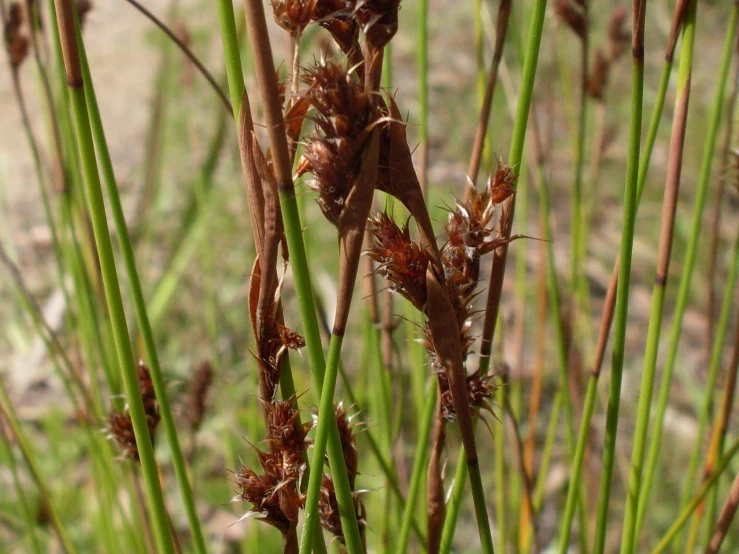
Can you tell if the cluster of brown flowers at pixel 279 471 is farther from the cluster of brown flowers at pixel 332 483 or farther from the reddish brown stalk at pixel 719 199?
the reddish brown stalk at pixel 719 199

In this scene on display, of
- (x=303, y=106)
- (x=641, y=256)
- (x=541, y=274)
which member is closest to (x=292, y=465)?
(x=303, y=106)

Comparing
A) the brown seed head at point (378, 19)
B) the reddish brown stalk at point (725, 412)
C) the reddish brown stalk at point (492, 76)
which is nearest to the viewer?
the brown seed head at point (378, 19)

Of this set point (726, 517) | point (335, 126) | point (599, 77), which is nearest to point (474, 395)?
point (335, 126)

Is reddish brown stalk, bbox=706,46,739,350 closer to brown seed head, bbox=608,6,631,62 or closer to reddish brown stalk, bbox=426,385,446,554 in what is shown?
brown seed head, bbox=608,6,631,62

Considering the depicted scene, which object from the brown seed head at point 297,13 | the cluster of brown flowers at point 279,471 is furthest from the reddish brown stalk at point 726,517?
the brown seed head at point 297,13

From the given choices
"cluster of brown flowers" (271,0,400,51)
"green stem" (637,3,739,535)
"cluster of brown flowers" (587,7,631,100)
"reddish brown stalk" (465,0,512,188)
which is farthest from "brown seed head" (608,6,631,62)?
"cluster of brown flowers" (271,0,400,51)

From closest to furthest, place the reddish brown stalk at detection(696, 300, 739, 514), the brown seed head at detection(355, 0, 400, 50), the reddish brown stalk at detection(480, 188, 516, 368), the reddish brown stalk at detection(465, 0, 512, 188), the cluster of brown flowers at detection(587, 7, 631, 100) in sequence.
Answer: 1. the brown seed head at detection(355, 0, 400, 50)
2. the reddish brown stalk at detection(480, 188, 516, 368)
3. the reddish brown stalk at detection(465, 0, 512, 188)
4. the reddish brown stalk at detection(696, 300, 739, 514)
5. the cluster of brown flowers at detection(587, 7, 631, 100)
